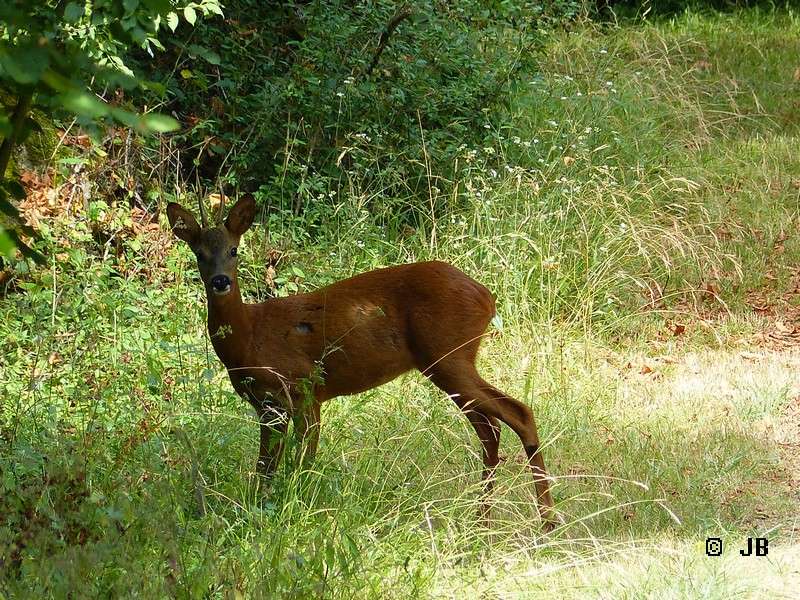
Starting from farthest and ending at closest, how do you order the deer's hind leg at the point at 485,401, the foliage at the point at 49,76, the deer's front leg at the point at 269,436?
the deer's hind leg at the point at 485,401
the deer's front leg at the point at 269,436
the foliage at the point at 49,76

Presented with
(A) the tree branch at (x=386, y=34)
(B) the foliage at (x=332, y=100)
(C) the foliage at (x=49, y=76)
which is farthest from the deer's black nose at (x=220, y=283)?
(A) the tree branch at (x=386, y=34)

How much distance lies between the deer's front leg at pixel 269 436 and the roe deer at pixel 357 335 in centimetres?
6

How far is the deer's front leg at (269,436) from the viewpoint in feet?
15.5

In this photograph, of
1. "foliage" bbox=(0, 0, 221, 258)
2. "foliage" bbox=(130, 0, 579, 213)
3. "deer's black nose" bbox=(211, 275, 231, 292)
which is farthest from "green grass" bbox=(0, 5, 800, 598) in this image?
"foliage" bbox=(0, 0, 221, 258)

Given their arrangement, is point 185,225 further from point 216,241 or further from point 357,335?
point 357,335

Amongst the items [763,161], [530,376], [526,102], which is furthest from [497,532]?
[763,161]

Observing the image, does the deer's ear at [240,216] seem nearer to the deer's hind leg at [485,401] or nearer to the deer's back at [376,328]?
the deer's back at [376,328]

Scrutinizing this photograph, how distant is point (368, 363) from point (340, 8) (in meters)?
4.05

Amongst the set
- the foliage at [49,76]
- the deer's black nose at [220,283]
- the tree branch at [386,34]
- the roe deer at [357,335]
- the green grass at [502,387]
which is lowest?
the green grass at [502,387]

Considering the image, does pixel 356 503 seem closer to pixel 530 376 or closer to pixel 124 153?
pixel 530 376

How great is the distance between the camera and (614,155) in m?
9.45

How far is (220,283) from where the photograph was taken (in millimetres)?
5156

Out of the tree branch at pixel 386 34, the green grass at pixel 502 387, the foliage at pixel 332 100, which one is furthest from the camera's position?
the tree branch at pixel 386 34

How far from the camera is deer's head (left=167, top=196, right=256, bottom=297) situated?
205 inches
